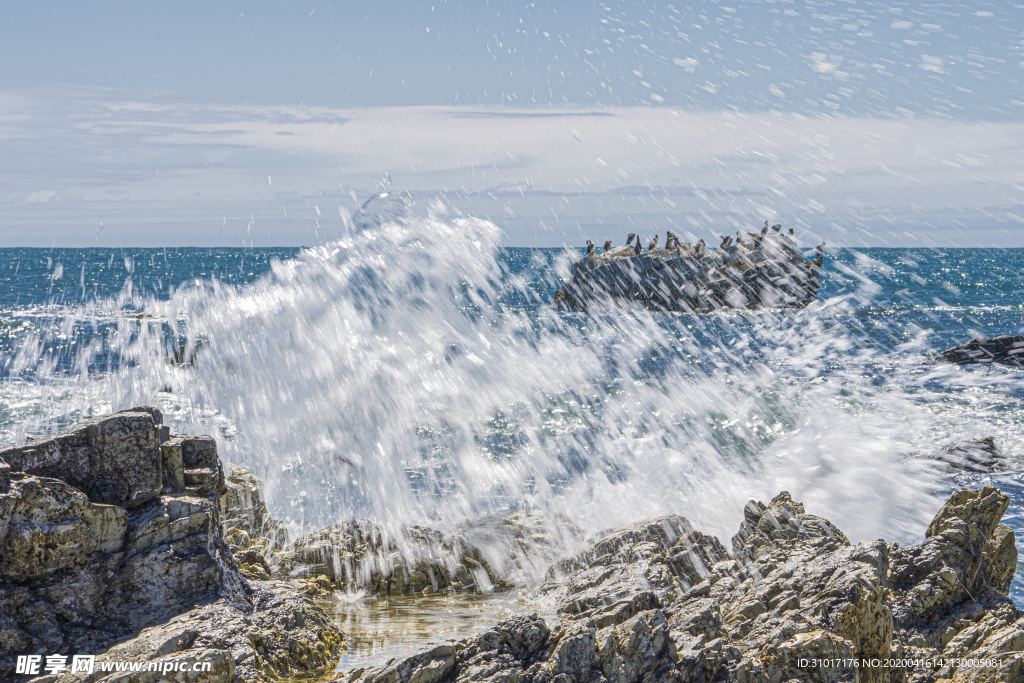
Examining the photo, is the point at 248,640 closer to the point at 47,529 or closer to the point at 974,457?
the point at 47,529

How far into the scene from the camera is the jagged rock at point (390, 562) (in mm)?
7367

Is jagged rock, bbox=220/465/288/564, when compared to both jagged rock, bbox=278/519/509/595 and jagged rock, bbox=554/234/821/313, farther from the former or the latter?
jagged rock, bbox=554/234/821/313

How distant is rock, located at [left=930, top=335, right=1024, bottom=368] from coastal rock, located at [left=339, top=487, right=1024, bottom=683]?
2171 centimetres

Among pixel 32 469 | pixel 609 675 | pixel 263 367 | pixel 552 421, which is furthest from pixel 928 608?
pixel 263 367

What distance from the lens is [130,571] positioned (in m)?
5.02

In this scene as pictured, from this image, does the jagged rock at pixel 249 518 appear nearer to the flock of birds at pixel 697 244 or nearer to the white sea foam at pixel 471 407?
the white sea foam at pixel 471 407

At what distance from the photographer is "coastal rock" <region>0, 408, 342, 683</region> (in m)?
4.56

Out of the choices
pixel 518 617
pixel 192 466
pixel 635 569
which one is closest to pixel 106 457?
pixel 192 466

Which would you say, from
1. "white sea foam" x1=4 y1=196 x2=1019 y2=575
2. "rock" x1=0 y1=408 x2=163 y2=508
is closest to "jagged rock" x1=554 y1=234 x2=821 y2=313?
"white sea foam" x1=4 y1=196 x2=1019 y2=575

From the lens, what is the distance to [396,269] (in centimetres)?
2111

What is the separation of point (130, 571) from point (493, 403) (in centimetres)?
1315

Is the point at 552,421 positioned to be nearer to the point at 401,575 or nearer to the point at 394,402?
Result: the point at 394,402

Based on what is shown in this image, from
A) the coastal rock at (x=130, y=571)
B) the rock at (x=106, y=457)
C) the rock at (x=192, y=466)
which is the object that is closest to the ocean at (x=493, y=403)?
the coastal rock at (x=130, y=571)

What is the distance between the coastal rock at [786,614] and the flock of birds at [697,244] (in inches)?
1473
